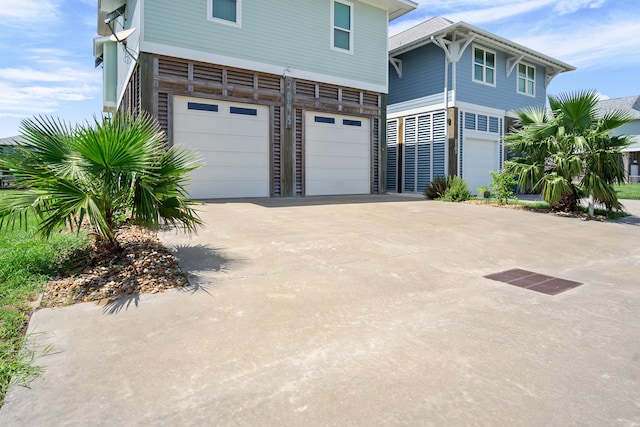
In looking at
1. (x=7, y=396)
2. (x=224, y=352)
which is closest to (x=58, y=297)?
(x=7, y=396)

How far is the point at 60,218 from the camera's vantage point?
4.11m

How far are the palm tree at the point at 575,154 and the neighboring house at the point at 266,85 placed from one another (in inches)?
201

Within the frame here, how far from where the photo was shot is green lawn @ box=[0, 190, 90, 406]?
95.8 inches

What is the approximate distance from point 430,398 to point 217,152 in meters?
9.62

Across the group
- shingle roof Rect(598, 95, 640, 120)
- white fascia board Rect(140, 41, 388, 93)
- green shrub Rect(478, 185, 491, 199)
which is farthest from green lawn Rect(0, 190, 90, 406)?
shingle roof Rect(598, 95, 640, 120)

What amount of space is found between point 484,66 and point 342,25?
22.3ft

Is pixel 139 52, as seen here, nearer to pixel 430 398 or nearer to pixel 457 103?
pixel 430 398

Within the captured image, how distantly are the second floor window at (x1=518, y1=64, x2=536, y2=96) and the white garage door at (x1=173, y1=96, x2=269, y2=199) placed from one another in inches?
499

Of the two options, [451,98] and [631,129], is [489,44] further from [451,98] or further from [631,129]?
[631,129]

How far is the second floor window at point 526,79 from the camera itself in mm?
17844

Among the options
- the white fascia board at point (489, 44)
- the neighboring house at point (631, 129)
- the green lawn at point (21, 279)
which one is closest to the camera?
the green lawn at point (21, 279)

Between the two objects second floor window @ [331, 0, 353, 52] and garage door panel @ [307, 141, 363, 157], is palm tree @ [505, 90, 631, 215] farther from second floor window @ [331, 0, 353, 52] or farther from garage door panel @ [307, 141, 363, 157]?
second floor window @ [331, 0, 353, 52]

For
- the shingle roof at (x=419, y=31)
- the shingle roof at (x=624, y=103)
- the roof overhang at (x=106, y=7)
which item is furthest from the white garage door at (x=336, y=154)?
the shingle roof at (x=624, y=103)

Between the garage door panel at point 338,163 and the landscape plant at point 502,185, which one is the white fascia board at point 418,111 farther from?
the landscape plant at point 502,185
